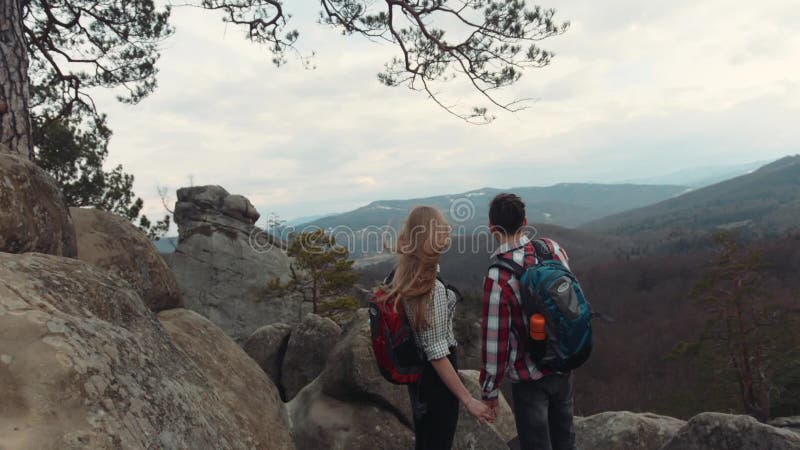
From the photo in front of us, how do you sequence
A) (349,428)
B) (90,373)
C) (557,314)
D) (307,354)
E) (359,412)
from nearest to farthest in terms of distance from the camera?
(90,373) → (557,314) → (349,428) → (359,412) → (307,354)

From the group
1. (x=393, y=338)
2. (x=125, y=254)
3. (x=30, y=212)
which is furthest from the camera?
(x=125, y=254)

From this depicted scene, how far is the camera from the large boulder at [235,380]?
4832 millimetres

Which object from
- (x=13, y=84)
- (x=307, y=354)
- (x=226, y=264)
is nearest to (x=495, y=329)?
(x=13, y=84)

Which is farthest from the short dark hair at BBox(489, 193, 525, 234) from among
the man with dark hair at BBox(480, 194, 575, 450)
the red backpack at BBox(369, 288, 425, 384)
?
the red backpack at BBox(369, 288, 425, 384)

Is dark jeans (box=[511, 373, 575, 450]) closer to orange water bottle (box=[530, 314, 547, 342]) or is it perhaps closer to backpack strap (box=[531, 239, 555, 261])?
orange water bottle (box=[530, 314, 547, 342])

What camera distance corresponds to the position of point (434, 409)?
424 centimetres

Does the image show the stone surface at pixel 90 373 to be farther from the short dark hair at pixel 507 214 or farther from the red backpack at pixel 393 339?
the short dark hair at pixel 507 214

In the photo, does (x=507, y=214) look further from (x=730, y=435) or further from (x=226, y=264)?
(x=226, y=264)

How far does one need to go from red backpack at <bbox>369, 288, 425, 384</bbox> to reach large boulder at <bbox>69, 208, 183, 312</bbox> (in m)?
3.77

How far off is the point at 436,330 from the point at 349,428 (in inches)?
208

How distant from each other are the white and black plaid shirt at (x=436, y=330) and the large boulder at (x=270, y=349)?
997cm

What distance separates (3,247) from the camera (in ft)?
14.1

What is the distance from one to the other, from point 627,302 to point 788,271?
22380 mm

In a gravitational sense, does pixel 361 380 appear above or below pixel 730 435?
above
